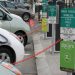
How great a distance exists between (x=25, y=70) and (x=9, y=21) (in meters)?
4.12

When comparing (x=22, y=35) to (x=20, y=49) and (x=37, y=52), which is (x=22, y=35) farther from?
(x=20, y=49)

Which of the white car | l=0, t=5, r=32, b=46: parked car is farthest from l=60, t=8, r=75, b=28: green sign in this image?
l=0, t=5, r=32, b=46: parked car

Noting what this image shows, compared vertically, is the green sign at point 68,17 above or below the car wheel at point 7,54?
above

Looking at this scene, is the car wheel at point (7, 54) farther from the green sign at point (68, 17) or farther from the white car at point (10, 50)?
the green sign at point (68, 17)

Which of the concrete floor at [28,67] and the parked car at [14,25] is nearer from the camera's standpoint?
the concrete floor at [28,67]

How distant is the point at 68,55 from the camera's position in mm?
7828

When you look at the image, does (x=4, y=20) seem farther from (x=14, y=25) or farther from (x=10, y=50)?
(x=10, y=50)

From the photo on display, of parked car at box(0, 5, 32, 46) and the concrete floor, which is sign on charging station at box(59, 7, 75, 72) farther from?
parked car at box(0, 5, 32, 46)

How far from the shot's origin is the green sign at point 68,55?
7777 millimetres

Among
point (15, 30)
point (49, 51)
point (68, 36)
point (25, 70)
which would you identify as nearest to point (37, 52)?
point (49, 51)

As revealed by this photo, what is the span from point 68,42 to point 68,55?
0.86ft

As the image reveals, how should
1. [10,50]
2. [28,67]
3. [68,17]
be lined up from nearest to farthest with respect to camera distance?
1. [68,17]
2. [10,50]
3. [28,67]

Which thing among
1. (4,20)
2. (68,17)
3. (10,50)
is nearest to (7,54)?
(10,50)

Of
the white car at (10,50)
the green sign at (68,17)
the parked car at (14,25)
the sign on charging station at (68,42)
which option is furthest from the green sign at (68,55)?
the parked car at (14,25)
